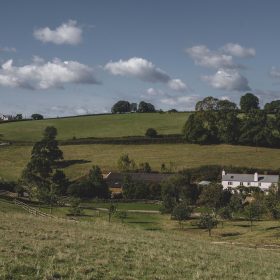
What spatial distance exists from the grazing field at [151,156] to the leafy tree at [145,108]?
59559 millimetres

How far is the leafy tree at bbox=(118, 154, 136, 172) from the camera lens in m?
110

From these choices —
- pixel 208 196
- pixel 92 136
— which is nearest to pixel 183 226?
pixel 208 196

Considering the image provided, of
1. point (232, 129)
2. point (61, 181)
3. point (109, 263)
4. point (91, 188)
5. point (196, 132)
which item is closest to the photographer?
point (109, 263)

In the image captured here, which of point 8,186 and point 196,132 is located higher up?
point 196,132

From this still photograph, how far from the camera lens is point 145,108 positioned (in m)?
189

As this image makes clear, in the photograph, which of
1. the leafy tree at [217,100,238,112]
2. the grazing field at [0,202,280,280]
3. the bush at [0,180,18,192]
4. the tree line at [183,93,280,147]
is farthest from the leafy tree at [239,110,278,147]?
the grazing field at [0,202,280,280]

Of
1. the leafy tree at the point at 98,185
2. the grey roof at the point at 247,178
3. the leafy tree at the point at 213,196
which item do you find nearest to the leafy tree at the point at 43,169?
the leafy tree at the point at 98,185

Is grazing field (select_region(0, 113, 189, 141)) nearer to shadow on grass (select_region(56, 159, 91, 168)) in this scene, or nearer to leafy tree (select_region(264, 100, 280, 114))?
shadow on grass (select_region(56, 159, 91, 168))

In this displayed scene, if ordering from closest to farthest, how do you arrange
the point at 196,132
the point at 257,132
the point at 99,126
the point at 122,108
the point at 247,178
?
the point at 247,178 < the point at 257,132 < the point at 196,132 < the point at 99,126 < the point at 122,108

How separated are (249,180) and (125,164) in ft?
93.0

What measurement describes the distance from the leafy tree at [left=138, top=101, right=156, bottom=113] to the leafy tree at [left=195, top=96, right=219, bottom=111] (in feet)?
114

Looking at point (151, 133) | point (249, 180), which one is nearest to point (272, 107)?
point (151, 133)

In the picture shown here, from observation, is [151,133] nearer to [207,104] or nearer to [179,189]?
[207,104]

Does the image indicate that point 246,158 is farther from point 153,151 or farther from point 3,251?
point 3,251
